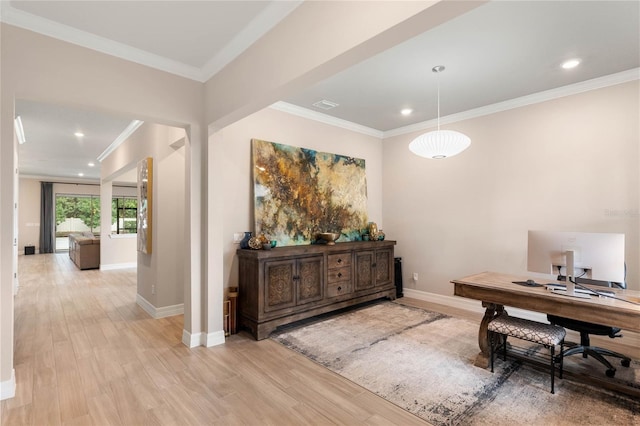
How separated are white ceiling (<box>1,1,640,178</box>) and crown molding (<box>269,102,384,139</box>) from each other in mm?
124

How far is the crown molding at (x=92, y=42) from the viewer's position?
7.88 feet

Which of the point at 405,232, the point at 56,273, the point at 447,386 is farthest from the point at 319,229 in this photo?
the point at 56,273

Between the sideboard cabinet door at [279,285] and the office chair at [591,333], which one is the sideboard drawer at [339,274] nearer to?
the sideboard cabinet door at [279,285]

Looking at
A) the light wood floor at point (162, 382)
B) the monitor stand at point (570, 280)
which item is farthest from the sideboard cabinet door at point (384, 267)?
the monitor stand at point (570, 280)

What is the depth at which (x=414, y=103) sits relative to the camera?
4234 mm

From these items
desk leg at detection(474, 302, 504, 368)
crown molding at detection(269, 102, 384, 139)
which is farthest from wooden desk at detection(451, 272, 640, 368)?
crown molding at detection(269, 102, 384, 139)

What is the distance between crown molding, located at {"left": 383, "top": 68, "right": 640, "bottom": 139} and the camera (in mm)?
3390

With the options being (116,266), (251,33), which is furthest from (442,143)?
(116,266)

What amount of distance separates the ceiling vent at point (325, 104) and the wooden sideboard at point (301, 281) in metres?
1.94

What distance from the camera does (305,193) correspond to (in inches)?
178

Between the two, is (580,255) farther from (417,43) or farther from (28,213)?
(28,213)

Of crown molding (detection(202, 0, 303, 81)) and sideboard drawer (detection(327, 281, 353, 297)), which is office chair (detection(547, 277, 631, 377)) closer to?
sideboard drawer (detection(327, 281, 353, 297))

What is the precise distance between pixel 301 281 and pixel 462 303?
100.0 inches

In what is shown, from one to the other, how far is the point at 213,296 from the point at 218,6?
271cm
